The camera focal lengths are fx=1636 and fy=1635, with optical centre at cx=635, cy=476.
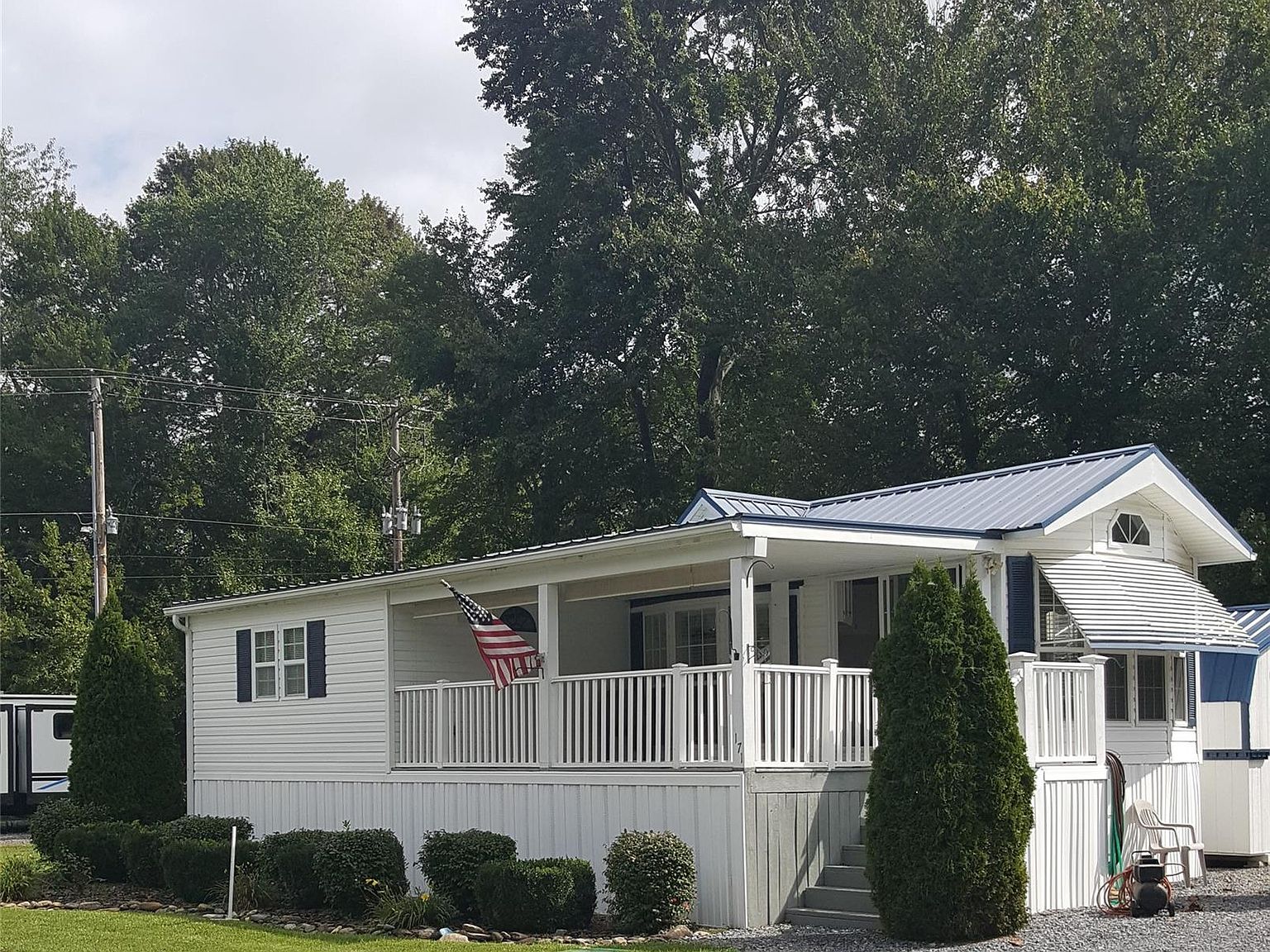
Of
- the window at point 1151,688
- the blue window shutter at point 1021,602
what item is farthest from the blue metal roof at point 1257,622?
the blue window shutter at point 1021,602

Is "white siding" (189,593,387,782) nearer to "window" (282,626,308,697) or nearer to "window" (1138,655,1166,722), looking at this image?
"window" (282,626,308,697)

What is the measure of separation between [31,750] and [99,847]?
50.2 ft

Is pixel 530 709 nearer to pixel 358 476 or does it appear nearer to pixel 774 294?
pixel 774 294

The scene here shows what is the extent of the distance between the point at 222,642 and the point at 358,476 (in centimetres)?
2547

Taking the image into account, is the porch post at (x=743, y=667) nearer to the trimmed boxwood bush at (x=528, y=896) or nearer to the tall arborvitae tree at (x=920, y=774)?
the tall arborvitae tree at (x=920, y=774)

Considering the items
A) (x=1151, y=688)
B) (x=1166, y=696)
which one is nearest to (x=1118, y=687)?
(x=1151, y=688)

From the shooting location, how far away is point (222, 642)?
2169 cm

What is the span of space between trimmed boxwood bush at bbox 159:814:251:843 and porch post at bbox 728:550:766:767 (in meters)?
6.90

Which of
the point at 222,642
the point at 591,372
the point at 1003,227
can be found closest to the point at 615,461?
the point at 591,372

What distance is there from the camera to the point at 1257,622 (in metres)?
18.2

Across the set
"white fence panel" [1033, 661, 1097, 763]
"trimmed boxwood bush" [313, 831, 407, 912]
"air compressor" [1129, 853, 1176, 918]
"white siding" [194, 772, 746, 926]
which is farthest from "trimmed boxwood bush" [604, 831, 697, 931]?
"air compressor" [1129, 853, 1176, 918]

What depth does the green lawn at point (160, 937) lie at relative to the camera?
13.4m

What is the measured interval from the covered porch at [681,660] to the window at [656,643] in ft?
0.07

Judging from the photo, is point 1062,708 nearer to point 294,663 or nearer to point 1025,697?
point 1025,697
